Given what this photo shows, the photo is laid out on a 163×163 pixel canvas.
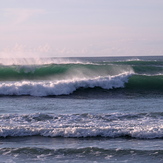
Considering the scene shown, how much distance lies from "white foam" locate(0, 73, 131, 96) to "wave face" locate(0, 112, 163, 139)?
20.8 ft

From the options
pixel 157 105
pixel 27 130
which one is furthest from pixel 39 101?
pixel 27 130

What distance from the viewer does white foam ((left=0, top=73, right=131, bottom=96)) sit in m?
19.1

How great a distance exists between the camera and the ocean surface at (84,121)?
354 inches

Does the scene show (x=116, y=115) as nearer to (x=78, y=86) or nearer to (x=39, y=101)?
(x=39, y=101)

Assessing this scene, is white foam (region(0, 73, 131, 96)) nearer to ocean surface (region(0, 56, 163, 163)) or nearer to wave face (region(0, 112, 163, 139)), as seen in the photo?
ocean surface (region(0, 56, 163, 163))

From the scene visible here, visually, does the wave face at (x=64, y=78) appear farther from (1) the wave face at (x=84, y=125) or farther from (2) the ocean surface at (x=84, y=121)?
(1) the wave face at (x=84, y=125)

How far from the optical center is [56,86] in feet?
64.4

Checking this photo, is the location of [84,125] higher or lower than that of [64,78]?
lower

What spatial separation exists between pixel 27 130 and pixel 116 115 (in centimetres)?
313

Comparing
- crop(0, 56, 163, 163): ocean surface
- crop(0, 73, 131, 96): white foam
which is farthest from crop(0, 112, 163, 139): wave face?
crop(0, 73, 131, 96): white foam

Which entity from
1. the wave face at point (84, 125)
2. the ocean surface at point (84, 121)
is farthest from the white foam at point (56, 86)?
the wave face at point (84, 125)

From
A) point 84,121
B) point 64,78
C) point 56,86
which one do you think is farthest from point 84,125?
point 64,78

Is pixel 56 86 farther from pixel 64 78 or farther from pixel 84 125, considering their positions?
pixel 84 125

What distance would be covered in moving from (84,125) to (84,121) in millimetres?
627
